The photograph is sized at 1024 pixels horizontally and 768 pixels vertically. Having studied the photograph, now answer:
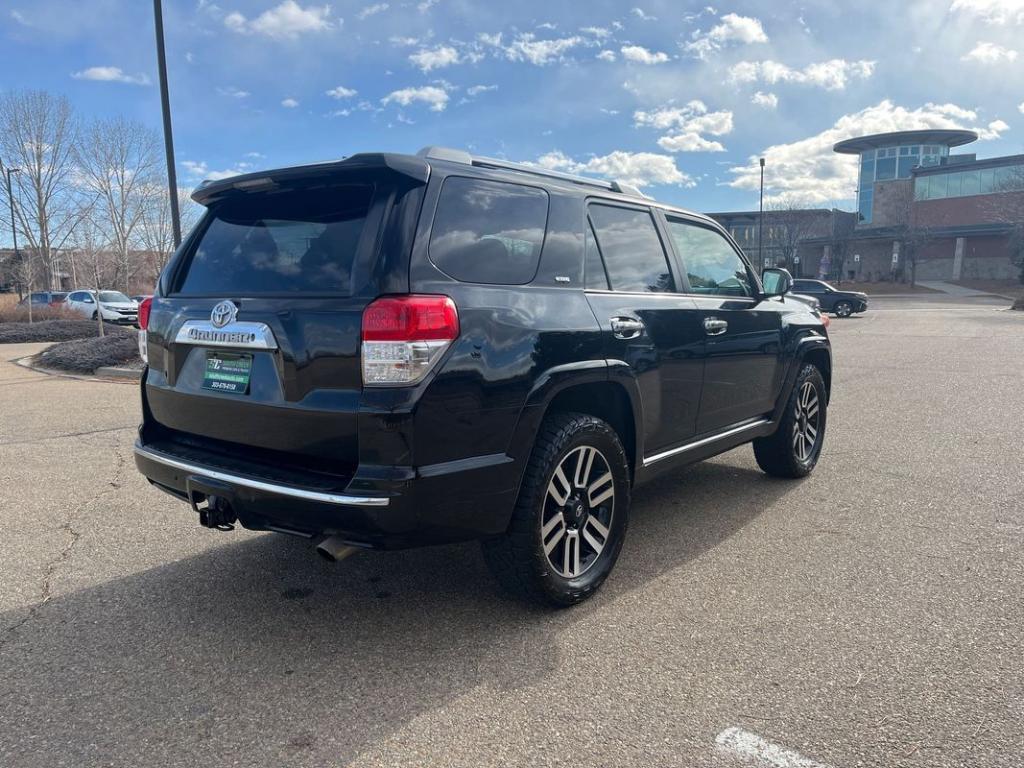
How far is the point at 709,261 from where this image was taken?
470 centimetres

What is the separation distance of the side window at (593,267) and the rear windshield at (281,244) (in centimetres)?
114

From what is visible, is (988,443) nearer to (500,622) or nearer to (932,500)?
(932,500)

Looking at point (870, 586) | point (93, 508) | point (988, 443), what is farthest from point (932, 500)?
point (93, 508)

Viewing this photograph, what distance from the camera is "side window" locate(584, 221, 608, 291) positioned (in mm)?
3551

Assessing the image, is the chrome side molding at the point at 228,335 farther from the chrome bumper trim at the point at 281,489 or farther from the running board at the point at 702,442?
the running board at the point at 702,442

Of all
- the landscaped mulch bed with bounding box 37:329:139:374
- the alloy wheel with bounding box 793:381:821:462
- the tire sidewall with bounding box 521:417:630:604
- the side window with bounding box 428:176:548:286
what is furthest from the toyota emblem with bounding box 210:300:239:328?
the landscaped mulch bed with bounding box 37:329:139:374

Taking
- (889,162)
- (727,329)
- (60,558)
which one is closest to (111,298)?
(60,558)

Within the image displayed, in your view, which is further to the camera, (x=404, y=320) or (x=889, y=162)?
(x=889, y=162)

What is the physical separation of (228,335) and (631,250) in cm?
207

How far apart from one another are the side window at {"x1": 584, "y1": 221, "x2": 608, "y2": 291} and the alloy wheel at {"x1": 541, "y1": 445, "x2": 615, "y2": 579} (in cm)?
79

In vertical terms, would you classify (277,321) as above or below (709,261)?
below

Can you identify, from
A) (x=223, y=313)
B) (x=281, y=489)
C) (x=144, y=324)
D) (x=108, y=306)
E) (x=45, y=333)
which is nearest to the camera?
(x=281, y=489)

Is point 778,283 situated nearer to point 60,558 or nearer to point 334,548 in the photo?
point 334,548

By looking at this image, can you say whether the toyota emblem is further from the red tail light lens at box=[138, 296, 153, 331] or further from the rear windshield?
the red tail light lens at box=[138, 296, 153, 331]
